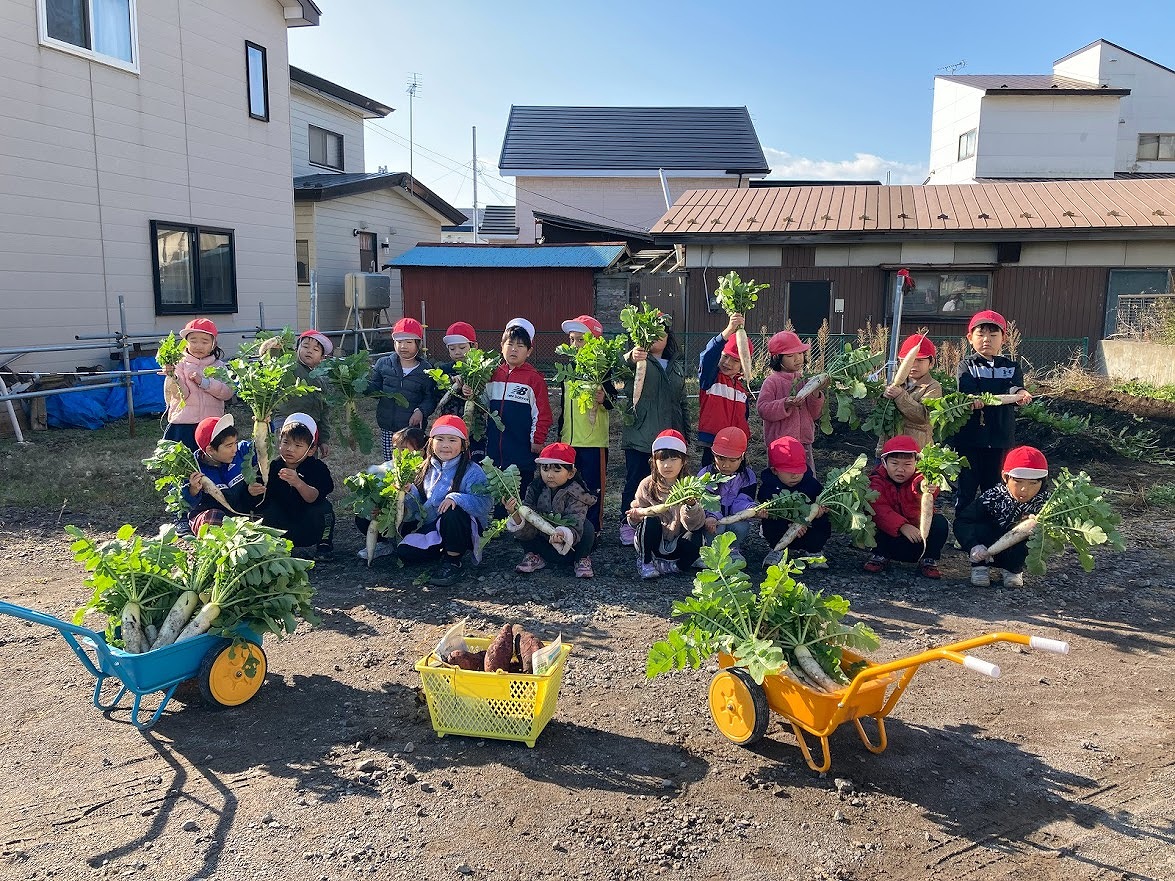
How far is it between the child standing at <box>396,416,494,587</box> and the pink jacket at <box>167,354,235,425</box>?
6.17ft

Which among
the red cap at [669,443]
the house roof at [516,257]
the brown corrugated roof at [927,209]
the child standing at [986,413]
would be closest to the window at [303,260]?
the house roof at [516,257]

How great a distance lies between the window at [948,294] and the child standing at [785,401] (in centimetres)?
1050

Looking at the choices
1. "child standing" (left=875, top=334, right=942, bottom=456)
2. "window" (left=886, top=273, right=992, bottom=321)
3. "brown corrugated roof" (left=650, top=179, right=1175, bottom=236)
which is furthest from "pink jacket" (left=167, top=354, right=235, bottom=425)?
"window" (left=886, top=273, right=992, bottom=321)

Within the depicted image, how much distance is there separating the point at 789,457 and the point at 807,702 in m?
2.98

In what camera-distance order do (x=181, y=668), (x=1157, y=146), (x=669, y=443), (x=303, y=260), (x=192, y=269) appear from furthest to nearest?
(x=1157, y=146)
(x=303, y=260)
(x=192, y=269)
(x=669, y=443)
(x=181, y=668)

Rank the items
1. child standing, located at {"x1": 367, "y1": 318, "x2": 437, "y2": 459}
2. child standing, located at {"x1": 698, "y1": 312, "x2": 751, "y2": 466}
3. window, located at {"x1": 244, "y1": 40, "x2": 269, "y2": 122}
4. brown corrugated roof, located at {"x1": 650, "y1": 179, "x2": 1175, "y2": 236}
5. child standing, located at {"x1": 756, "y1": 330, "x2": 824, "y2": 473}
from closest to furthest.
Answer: child standing, located at {"x1": 756, "y1": 330, "x2": 824, "y2": 473}
child standing, located at {"x1": 698, "y1": 312, "x2": 751, "y2": 466}
child standing, located at {"x1": 367, "y1": 318, "x2": 437, "y2": 459}
brown corrugated roof, located at {"x1": 650, "y1": 179, "x2": 1175, "y2": 236}
window, located at {"x1": 244, "y1": 40, "x2": 269, "y2": 122}

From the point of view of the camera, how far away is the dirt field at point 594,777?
10.2 ft

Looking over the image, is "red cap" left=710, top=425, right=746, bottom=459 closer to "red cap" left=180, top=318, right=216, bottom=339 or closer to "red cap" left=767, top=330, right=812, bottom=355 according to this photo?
"red cap" left=767, top=330, right=812, bottom=355

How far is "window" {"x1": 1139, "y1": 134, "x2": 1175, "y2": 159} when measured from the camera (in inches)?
1432

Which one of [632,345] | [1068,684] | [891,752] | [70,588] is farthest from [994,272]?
[70,588]

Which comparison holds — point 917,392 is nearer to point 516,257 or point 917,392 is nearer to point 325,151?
point 516,257

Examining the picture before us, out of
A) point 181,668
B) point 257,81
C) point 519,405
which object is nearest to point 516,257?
point 257,81

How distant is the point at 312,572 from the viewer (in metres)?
6.26

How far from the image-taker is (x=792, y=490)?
642 centimetres
